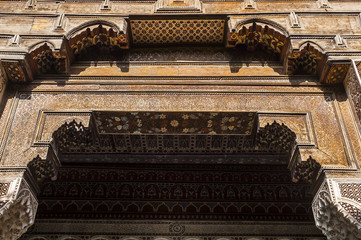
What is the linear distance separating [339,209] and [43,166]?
294cm

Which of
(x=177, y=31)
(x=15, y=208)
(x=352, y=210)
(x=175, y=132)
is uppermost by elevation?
(x=177, y=31)

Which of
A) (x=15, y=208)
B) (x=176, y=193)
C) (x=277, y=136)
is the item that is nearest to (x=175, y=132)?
(x=277, y=136)

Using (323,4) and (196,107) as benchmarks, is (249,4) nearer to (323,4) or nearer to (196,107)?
(323,4)

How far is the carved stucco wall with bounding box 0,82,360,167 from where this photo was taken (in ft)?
13.4

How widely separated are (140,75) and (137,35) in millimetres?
754

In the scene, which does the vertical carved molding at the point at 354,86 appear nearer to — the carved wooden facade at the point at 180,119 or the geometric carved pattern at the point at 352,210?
the carved wooden facade at the point at 180,119

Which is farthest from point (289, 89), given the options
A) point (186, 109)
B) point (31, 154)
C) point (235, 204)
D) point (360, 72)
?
point (31, 154)

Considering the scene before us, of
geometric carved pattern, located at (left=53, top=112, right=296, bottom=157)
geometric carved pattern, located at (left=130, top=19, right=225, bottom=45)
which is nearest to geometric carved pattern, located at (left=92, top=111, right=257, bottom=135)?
geometric carved pattern, located at (left=53, top=112, right=296, bottom=157)

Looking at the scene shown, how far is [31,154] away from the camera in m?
4.03

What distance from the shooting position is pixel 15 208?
12.4 ft

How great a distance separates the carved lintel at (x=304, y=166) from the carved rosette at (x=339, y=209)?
0.19m

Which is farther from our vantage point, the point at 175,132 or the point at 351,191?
the point at 175,132

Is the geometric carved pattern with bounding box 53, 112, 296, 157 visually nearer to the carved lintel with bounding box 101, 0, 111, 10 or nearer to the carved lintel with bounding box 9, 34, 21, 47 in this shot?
the carved lintel with bounding box 9, 34, 21, 47

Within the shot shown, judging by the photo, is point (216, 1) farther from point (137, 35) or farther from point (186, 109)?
point (186, 109)
